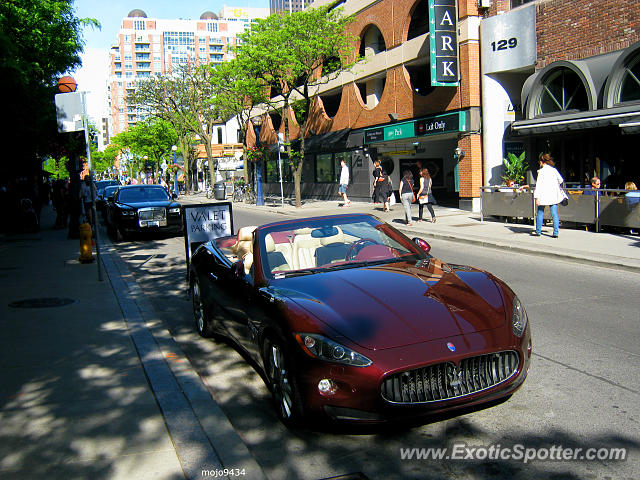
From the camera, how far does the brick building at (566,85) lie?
16.7 meters

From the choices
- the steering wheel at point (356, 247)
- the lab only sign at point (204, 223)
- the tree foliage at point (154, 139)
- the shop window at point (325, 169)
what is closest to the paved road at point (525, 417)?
the steering wheel at point (356, 247)

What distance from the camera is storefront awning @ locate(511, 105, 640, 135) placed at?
15641 millimetres

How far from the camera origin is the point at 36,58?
2069 centimetres

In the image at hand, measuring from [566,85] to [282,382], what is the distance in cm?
1789

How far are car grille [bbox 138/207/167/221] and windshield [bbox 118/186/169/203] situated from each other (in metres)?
0.93

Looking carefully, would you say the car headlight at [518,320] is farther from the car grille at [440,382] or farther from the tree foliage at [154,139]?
the tree foliage at [154,139]

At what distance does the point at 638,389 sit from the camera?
4.48 metres

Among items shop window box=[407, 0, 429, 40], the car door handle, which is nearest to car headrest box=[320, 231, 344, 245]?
the car door handle

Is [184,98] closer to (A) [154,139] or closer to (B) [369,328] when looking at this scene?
(A) [154,139]

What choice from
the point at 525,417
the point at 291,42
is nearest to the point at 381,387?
the point at 525,417

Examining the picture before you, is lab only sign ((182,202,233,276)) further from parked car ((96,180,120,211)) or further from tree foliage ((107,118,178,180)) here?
tree foliage ((107,118,178,180))

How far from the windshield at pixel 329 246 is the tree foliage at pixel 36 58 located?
9419 mm

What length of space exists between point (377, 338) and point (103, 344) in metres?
3.82

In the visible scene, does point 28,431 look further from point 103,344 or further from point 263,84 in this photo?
point 263,84
